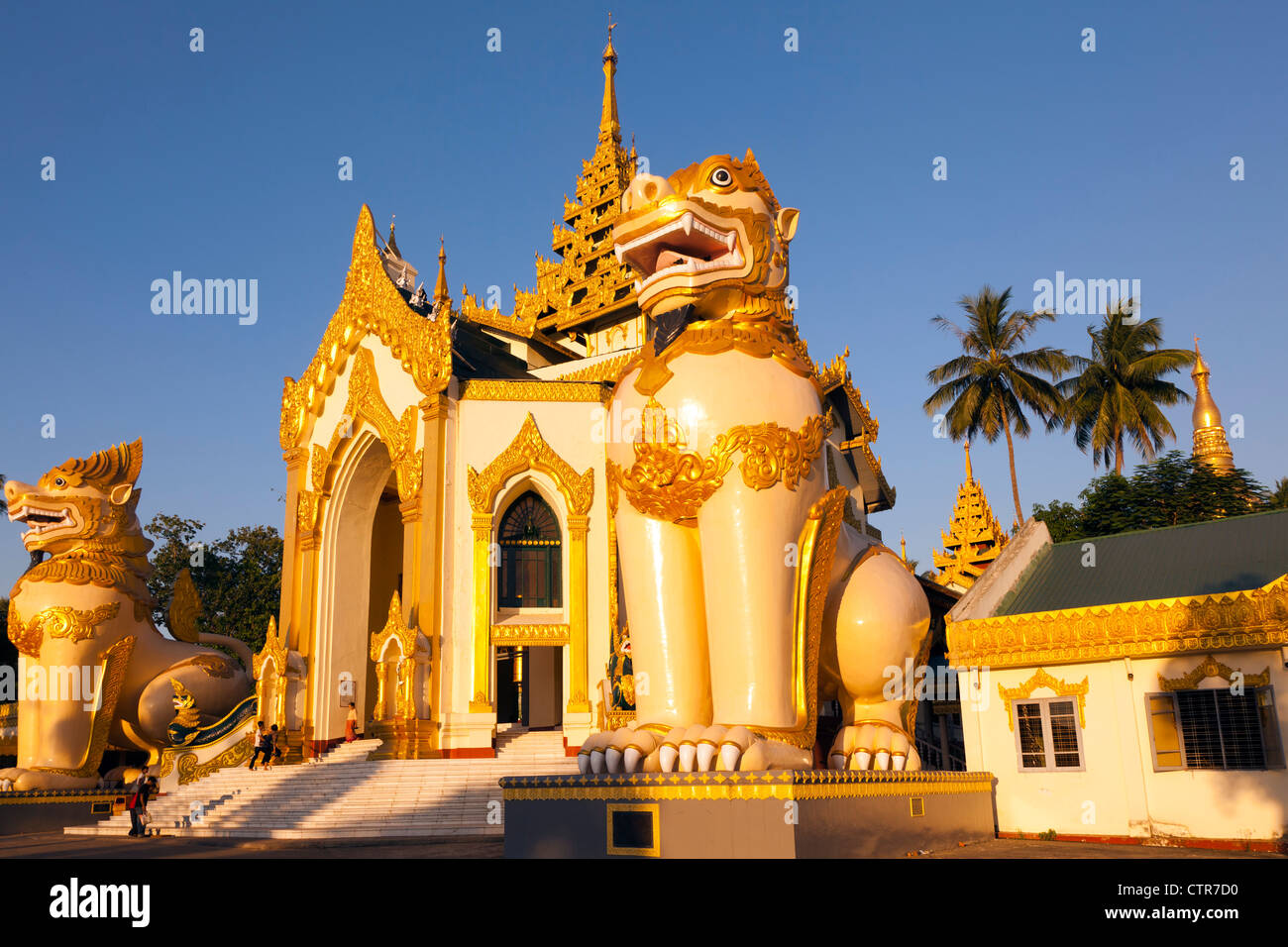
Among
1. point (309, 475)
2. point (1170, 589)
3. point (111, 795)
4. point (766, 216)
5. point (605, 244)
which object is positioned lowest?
point (111, 795)

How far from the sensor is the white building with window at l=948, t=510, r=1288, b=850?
877cm

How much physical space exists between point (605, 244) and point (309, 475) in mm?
11960

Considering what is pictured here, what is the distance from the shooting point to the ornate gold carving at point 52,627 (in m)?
14.8

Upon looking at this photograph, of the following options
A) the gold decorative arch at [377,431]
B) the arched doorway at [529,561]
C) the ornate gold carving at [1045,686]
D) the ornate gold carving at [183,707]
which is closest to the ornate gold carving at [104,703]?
the ornate gold carving at [183,707]

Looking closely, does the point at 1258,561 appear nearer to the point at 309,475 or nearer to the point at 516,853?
the point at 516,853

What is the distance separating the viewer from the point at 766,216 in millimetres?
6992

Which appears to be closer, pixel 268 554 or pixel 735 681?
pixel 735 681

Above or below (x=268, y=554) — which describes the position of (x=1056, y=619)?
below

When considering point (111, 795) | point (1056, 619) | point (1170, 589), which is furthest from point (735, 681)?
point (111, 795)

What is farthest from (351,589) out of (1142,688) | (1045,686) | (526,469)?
(1142,688)

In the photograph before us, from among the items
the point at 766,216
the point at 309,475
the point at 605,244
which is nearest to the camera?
the point at 766,216

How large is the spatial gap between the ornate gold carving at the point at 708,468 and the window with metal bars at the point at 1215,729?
5164 millimetres

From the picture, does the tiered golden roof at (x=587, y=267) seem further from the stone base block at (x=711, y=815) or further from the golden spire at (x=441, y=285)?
the stone base block at (x=711, y=815)
